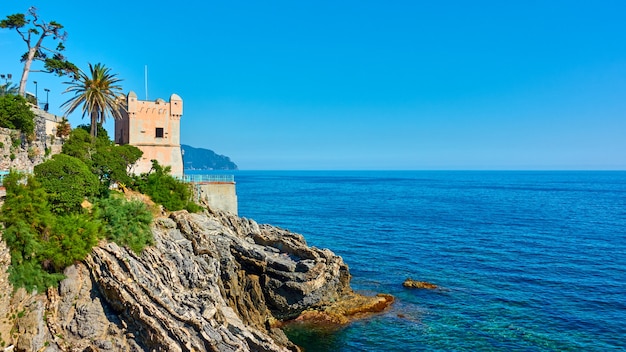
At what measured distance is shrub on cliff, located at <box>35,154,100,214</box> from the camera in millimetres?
26109

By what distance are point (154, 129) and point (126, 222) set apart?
73.4 feet

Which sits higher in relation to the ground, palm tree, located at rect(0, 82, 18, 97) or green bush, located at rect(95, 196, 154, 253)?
palm tree, located at rect(0, 82, 18, 97)

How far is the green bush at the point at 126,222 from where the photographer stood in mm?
25641

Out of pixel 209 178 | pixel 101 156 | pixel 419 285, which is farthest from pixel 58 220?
pixel 419 285

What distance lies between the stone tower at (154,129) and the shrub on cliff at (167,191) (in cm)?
577

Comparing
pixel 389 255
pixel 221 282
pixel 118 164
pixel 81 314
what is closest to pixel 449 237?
pixel 389 255

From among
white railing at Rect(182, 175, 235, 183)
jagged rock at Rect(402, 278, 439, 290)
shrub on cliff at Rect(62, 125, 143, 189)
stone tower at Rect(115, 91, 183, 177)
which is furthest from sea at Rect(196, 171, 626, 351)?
stone tower at Rect(115, 91, 183, 177)

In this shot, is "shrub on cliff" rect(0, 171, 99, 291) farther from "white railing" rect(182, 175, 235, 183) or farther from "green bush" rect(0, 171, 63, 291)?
"white railing" rect(182, 175, 235, 183)

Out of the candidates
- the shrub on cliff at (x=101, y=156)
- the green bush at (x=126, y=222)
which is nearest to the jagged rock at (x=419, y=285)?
the green bush at (x=126, y=222)

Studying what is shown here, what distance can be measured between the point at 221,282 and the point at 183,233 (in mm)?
4846

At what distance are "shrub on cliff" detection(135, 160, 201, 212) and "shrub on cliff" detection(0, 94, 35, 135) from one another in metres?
10.2

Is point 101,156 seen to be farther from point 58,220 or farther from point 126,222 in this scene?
point 58,220

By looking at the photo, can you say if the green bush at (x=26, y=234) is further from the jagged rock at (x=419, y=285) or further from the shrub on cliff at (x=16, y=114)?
the jagged rock at (x=419, y=285)

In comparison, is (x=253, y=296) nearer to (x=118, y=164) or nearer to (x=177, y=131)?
(x=118, y=164)
